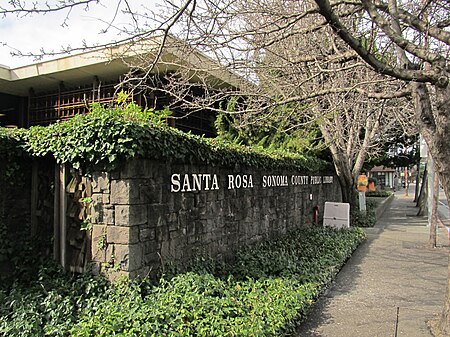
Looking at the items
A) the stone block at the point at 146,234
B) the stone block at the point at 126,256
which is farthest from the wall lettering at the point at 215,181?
the stone block at the point at 126,256

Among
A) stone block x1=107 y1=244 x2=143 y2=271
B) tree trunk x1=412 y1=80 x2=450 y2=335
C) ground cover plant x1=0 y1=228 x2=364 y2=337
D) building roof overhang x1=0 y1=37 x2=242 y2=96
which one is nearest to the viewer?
ground cover plant x1=0 y1=228 x2=364 y2=337

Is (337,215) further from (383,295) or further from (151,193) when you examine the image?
(151,193)

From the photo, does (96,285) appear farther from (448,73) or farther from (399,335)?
(448,73)

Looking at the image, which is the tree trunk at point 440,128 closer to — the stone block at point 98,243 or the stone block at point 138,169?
the stone block at point 138,169

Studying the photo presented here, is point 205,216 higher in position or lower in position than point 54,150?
lower

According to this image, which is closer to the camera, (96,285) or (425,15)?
(96,285)

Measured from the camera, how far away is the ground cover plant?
3297 mm

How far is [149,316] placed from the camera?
131 inches

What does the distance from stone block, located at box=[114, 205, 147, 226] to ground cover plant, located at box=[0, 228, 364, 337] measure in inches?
25.5

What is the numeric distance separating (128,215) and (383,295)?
3957mm

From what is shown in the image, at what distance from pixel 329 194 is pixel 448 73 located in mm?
10222

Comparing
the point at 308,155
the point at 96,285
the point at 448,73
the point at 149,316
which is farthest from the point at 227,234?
the point at 308,155

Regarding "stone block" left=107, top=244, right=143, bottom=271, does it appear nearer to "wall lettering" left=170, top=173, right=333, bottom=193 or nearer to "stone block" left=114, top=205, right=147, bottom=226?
"stone block" left=114, top=205, right=147, bottom=226

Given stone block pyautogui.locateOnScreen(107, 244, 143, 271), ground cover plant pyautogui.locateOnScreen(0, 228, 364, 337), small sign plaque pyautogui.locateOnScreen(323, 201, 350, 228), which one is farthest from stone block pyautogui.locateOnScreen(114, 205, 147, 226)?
small sign plaque pyautogui.locateOnScreen(323, 201, 350, 228)
